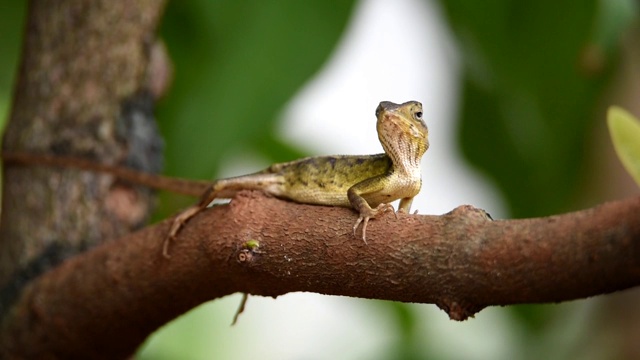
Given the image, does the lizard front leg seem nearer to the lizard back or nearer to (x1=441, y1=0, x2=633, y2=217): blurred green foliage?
the lizard back

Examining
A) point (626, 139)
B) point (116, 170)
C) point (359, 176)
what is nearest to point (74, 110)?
point (116, 170)

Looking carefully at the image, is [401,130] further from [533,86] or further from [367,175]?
[533,86]

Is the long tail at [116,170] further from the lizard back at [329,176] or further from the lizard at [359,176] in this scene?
the lizard back at [329,176]

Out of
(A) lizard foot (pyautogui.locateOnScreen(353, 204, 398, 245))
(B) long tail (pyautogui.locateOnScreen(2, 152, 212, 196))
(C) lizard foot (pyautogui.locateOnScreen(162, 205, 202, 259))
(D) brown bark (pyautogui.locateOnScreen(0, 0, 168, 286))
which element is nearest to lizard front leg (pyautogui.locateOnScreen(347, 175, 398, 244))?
(A) lizard foot (pyautogui.locateOnScreen(353, 204, 398, 245))

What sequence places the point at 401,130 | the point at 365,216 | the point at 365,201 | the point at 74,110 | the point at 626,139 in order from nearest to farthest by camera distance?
1. the point at 626,139
2. the point at 365,216
3. the point at 365,201
4. the point at 401,130
5. the point at 74,110

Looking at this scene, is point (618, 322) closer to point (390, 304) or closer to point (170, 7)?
point (390, 304)

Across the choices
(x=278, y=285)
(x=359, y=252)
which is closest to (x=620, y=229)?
(x=359, y=252)
